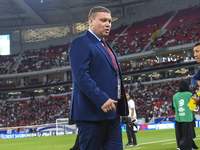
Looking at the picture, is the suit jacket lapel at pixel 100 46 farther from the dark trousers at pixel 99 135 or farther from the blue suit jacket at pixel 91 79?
the dark trousers at pixel 99 135

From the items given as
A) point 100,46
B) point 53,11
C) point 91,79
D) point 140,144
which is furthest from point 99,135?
point 53,11

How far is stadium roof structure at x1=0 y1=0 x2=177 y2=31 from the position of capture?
182 ft

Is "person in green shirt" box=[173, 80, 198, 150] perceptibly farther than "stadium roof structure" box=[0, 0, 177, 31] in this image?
No

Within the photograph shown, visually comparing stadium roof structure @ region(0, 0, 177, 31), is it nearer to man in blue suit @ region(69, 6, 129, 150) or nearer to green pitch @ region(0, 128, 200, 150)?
green pitch @ region(0, 128, 200, 150)

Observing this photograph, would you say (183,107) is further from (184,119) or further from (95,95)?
(95,95)

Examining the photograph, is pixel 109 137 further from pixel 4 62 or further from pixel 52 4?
pixel 4 62

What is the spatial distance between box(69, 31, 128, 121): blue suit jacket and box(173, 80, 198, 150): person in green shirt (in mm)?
4688

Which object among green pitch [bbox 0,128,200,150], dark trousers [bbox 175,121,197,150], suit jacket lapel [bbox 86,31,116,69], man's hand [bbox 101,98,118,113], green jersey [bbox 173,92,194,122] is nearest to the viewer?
man's hand [bbox 101,98,118,113]

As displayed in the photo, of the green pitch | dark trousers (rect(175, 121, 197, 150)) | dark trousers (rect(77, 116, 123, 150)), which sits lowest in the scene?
the green pitch

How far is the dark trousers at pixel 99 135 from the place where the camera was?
2879 millimetres

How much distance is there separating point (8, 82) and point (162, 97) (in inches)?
1463

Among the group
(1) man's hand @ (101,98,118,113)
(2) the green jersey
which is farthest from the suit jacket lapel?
(2) the green jersey

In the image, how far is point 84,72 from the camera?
2.81 metres

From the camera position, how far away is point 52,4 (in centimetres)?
5619
